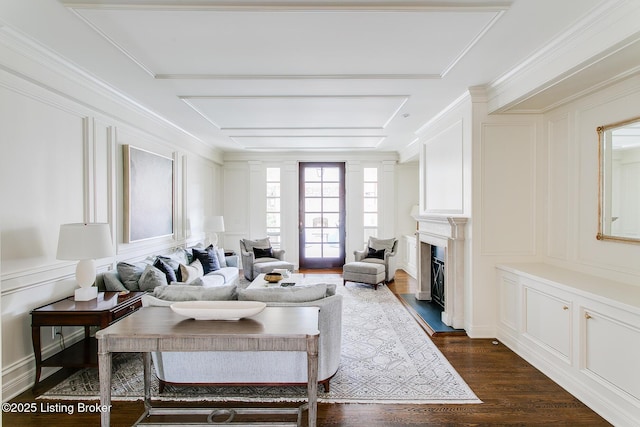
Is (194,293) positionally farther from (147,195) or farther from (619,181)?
(619,181)

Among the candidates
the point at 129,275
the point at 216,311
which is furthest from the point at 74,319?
the point at 216,311

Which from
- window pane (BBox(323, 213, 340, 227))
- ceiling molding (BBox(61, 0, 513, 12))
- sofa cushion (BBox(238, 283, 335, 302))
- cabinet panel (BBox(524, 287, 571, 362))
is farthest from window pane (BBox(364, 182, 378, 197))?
ceiling molding (BBox(61, 0, 513, 12))

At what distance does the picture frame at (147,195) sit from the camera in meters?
3.92

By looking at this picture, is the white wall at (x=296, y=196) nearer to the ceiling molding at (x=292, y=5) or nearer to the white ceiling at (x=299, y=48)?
the white ceiling at (x=299, y=48)

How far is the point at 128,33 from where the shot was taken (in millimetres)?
2461

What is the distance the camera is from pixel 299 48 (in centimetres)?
268

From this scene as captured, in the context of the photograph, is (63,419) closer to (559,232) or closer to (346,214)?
(559,232)

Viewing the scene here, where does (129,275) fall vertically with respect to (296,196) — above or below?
below

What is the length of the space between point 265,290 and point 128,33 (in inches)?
87.3

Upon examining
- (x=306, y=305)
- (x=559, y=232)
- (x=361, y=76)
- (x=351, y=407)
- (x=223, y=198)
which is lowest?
(x=351, y=407)

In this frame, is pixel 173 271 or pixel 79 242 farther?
pixel 173 271

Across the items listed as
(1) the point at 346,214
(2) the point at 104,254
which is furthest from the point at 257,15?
(1) the point at 346,214

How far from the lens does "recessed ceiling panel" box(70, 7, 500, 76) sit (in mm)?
2246

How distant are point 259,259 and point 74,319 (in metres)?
3.77
